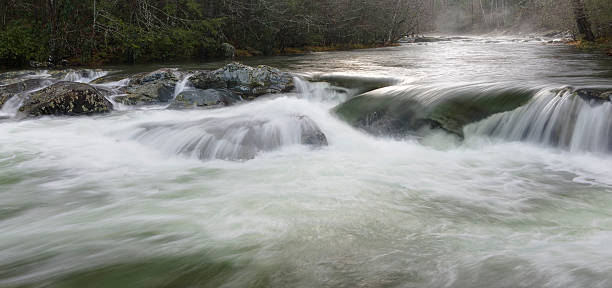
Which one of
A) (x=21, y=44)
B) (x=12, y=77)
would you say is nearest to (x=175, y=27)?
(x=21, y=44)

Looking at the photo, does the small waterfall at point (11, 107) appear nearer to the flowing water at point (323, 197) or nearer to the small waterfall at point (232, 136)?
the flowing water at point (323, 197)

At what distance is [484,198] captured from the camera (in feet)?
11.6

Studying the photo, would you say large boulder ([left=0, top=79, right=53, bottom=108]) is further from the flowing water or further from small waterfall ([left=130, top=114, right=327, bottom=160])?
small waterfall ([left=130, top=114, right=327, bottom=160])

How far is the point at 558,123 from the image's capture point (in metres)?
4.95

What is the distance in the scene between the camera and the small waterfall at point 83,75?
32.6 ft

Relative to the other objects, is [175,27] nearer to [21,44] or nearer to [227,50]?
[227,50]

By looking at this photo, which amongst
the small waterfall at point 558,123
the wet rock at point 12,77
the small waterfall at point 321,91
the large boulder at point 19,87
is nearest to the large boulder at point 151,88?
the large boulder at point 19,87

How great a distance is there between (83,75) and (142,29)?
339 cm

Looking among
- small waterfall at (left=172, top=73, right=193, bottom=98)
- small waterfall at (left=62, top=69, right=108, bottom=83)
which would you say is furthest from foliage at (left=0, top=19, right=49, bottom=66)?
small waterfall at (left=172, top=73, right=193, bottom=98)

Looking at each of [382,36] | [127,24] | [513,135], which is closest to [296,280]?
[513,135]

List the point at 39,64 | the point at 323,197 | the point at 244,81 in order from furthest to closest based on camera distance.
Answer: the point at 39,64 < the point at 244,81 < the point at 323,197

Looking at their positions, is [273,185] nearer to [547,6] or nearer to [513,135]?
[513,135]

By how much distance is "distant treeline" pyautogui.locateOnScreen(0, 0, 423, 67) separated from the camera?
12.2 m

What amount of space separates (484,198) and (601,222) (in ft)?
2.74
